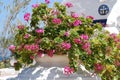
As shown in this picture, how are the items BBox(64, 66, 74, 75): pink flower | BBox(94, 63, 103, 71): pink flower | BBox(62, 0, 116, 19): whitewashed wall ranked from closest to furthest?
BBox(64, 66, 74, 75): pink flower
BBox(94, 63, 103, 71): pink flower
BBox(62, 0, 116, 19): whitewashed wall

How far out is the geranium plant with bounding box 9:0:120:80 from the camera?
12.5ft

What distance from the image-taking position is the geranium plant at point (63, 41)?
3.82 metres

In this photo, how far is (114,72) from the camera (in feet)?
14.5

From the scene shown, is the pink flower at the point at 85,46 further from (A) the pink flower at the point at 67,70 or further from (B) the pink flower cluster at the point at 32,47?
(B) the pink flower cluster at the point at 32,47

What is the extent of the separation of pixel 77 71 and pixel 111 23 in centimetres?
785

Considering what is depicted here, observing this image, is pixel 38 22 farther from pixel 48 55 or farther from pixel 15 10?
pixel 15 10

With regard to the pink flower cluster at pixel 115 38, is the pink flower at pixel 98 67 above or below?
below

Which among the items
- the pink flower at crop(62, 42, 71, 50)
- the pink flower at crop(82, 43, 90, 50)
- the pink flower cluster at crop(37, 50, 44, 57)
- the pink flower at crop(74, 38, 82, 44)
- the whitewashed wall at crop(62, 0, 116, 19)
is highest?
the pink flower at crop(74, 38, 82, 44)

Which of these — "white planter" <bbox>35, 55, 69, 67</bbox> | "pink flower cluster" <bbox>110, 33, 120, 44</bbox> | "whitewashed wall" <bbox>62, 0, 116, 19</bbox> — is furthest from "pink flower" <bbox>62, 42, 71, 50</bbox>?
"whitewashed wall" <bbox>62, 0, 116, 19</bbox>

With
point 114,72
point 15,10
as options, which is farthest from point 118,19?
point 114,72

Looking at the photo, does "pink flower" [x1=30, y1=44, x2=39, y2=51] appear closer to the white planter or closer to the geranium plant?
the geranium plant

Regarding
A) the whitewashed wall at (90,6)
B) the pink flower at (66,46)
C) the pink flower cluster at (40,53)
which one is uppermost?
the pink flower at (66,46)

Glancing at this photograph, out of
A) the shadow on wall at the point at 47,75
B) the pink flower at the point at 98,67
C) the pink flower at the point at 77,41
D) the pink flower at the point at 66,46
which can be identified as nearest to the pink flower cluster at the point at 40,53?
the shadow on wall at the point at 47,75

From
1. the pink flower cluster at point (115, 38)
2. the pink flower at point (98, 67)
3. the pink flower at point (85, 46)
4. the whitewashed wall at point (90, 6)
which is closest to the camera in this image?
the pink flower at point (85, 46)
